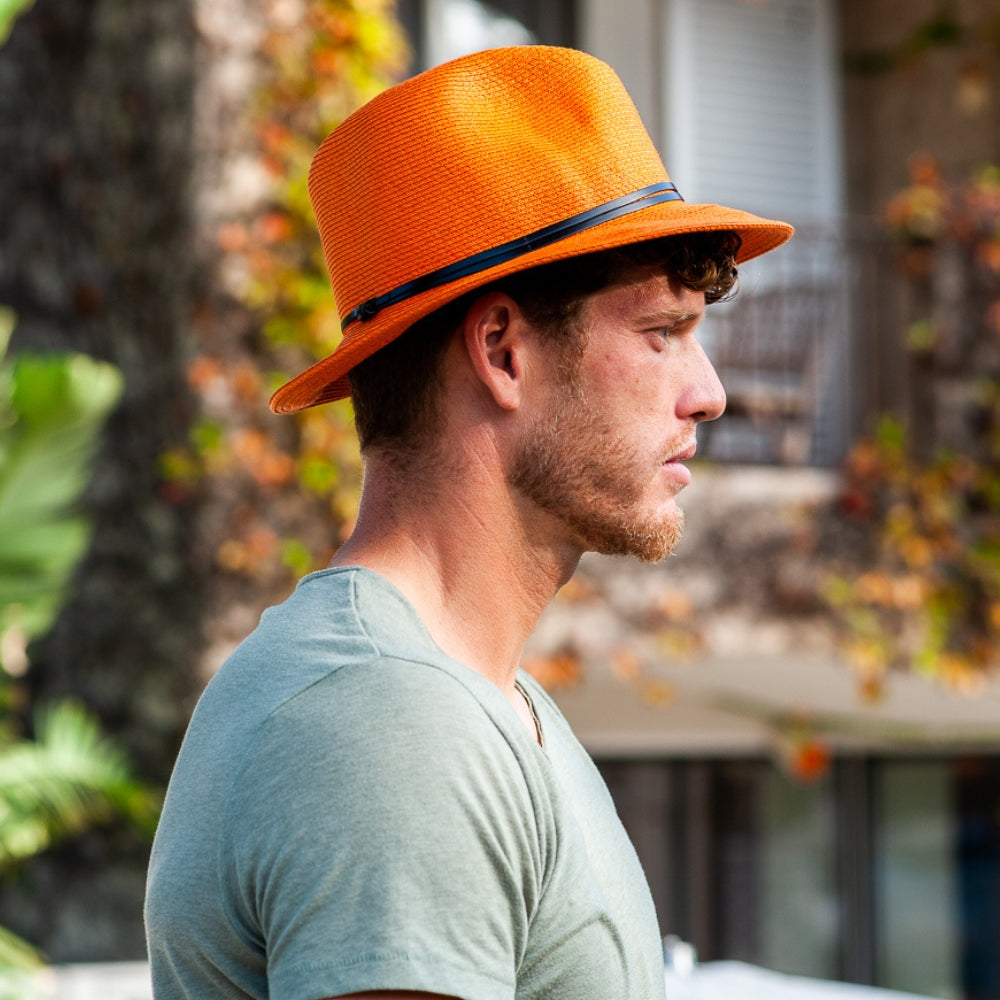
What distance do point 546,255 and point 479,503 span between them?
239mm

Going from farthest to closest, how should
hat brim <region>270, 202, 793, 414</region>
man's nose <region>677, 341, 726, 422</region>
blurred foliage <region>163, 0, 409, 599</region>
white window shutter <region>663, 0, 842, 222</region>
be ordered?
white window shutter <region>663, 0, 842, 222</region>
blurred foliage <region>163, 0, 409, 599</region>
man's nose <region>677, 341, 726, 422</region>
hat brim <region>270, 202, 793, 414</region>

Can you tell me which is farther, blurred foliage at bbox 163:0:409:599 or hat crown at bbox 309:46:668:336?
blurred foliage at bbox 163:0:409:599

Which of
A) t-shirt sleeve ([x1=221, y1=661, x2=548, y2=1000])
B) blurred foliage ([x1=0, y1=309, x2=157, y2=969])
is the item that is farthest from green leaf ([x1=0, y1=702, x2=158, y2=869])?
t-shirt sleeve ([x1=221, y1=661, x2=548, y2=1000])

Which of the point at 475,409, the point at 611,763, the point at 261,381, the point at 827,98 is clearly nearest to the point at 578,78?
the point at 475,409

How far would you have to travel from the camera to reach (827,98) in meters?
8.40

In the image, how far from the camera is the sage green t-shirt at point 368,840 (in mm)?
1089

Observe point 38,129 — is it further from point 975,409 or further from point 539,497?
point 539,497

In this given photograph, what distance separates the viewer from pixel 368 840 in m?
1.09

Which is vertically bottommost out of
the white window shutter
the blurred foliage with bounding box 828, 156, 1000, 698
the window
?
the window

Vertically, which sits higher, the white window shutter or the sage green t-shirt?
the white window shutter

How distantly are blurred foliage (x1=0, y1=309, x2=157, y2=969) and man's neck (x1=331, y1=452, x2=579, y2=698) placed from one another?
11.5 ft

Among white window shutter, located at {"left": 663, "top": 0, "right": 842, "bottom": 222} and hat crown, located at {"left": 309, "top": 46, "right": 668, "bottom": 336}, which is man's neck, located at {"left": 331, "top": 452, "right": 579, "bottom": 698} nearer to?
hat crown, located at {"left": 309, "top": 46, "right": 668, "bottom": 336}

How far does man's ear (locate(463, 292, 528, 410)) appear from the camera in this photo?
1.40 m

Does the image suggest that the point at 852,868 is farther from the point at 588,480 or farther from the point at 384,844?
the point at 384,844
